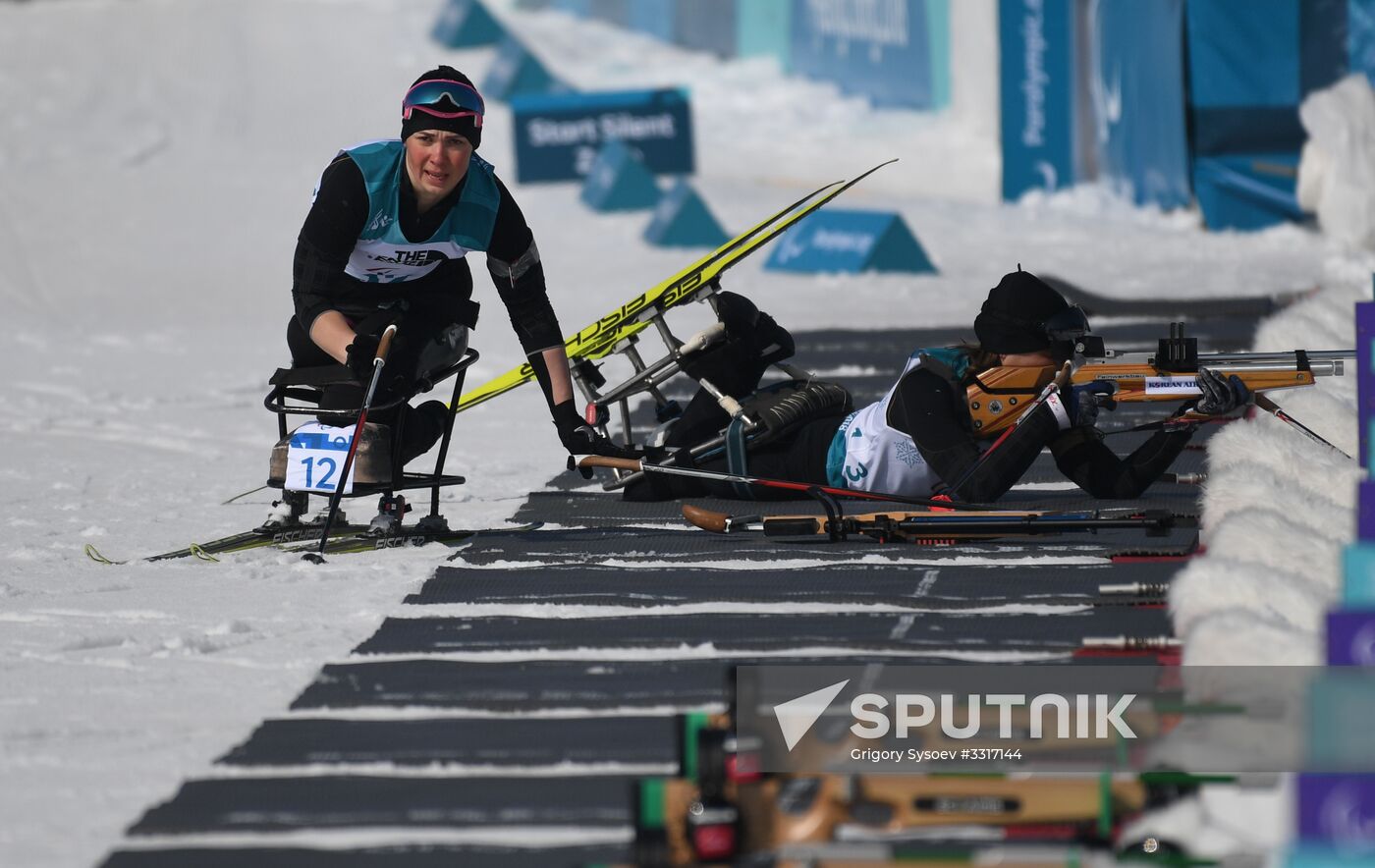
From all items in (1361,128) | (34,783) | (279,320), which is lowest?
(34,783)

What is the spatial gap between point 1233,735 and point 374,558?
325 centimetres

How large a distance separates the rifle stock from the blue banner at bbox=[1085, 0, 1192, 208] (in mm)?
7995

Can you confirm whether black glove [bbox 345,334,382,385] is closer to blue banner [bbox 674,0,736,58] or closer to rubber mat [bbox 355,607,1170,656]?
rubber mat [bbox 355,607,1170,656]

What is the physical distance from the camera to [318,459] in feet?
21.2

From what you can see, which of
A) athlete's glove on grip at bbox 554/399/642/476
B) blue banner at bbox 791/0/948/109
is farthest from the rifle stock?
blue banner at bbox 791/0/948/109

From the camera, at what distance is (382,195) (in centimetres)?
635

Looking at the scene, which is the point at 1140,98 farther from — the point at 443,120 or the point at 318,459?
the point at 318,459

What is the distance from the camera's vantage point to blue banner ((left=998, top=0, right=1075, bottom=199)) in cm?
1597

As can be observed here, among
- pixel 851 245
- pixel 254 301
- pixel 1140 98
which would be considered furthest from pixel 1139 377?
pixel 1140 98

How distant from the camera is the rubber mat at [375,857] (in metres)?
3.85

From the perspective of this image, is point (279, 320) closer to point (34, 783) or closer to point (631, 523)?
point (631, 523)

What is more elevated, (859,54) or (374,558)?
(859,54)

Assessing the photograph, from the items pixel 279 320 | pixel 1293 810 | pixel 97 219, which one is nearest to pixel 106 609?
pixel 1293 810

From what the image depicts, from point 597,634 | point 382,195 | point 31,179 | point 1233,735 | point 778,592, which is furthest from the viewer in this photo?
point 31,179
